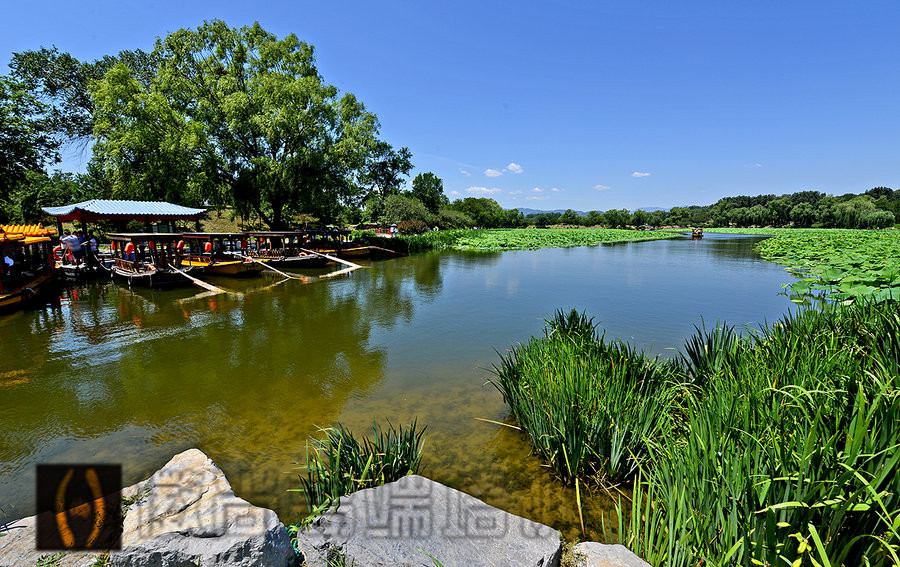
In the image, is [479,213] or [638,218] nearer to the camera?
[479,213]

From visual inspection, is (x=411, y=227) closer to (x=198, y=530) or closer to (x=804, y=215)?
(x=198, y=530)

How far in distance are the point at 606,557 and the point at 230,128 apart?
2403cm

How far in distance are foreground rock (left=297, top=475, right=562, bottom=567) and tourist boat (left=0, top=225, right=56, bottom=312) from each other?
1431 cm

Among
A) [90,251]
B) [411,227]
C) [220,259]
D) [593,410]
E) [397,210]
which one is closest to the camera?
[593,410]

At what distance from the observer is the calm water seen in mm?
4418

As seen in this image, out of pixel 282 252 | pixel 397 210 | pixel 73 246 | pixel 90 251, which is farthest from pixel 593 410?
pixel 397 210

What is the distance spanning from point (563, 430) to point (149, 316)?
12420 mm

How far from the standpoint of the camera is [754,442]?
8.93 feet

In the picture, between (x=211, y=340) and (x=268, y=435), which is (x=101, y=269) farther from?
(x=268, y=435)

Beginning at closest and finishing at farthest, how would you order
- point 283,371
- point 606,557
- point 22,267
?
point 606,557 → point 283,371 → point 22,267

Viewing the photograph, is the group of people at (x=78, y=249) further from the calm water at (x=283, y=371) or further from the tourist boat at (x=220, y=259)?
the tourist boat at (x=220, y=259)

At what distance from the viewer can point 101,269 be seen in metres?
19.1

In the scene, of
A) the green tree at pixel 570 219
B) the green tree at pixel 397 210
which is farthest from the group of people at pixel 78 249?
the green tree at pixel 570 219

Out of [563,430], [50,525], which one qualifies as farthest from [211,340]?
[563,430]
